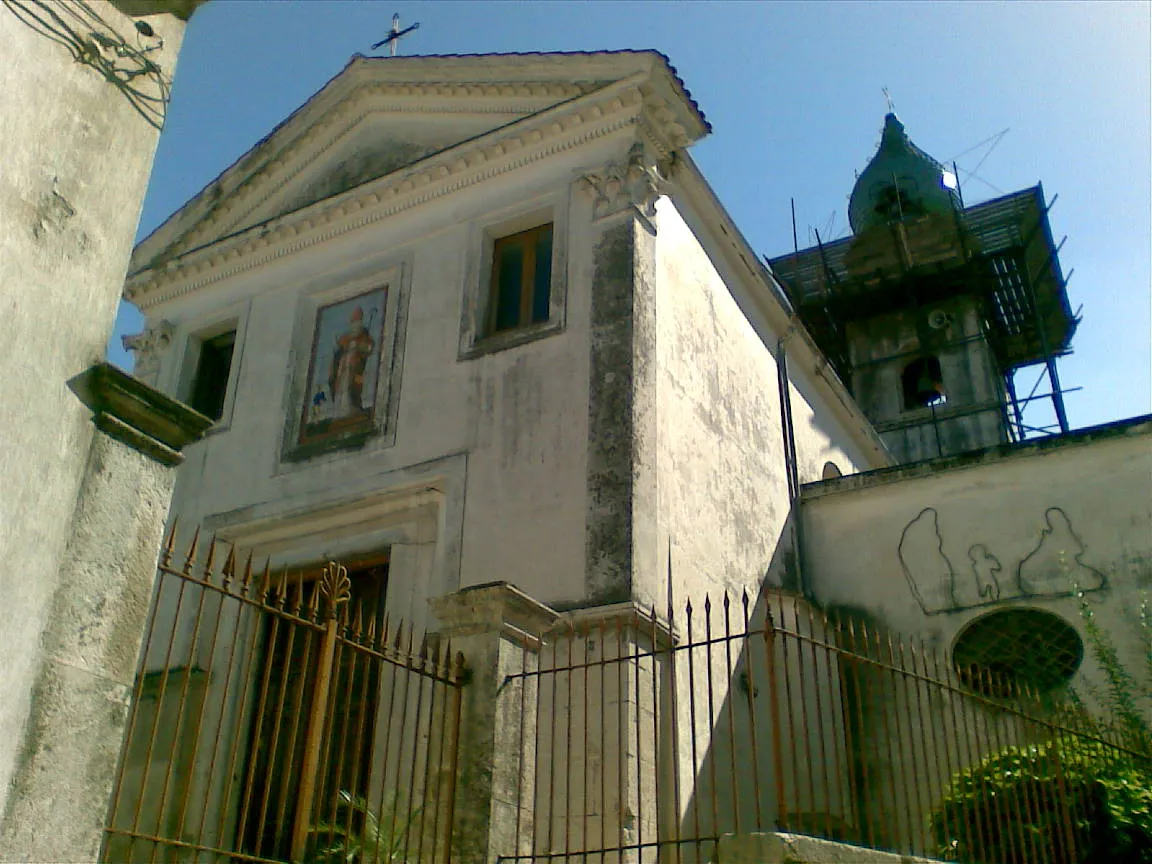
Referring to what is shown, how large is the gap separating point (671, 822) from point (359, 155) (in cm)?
942

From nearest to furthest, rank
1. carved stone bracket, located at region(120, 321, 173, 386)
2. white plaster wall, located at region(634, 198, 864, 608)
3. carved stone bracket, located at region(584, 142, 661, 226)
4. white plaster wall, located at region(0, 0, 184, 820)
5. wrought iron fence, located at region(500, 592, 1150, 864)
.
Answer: white plaster wall, located at region(0, 0, 184, 820), wrought iron fence, located at region(500, 592, 1150, 864), white plaster wall, located at region(634, 198, 864, 608), carved stone bracket, located at region(584, 142, 661, 226), carved stone bracket, located at region(120, 321, 173, 386)

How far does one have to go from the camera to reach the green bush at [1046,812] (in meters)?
7.90

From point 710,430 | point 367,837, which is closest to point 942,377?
point 710,430

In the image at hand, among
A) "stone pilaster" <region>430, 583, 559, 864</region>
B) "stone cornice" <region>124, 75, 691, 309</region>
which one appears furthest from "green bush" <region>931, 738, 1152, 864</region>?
"stone cornice" <region>124, 75, 691, 309</region>

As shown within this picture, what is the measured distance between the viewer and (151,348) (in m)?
15.8

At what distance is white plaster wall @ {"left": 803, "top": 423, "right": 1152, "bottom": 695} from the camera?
13.0 meters

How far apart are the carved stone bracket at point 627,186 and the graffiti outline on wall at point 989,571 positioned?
16.7 feet

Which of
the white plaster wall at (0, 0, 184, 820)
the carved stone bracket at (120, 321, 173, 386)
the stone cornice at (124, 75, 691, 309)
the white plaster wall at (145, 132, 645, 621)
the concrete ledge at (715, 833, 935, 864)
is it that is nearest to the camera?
the white plaster wall at (0, 0, 184, 820)

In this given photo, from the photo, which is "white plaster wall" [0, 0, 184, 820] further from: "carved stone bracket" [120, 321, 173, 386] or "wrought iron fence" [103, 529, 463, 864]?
"carved stone bracket" [120, 321, 173, 386]

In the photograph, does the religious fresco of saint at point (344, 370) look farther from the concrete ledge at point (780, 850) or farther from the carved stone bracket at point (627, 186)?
the concrete ledge at point (780, 850)

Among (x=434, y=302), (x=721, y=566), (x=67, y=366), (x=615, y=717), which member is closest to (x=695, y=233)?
(x=434, y=302)

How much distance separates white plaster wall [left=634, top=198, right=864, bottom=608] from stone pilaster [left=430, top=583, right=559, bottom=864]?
266cm

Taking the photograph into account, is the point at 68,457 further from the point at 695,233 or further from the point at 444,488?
the point at 695,233

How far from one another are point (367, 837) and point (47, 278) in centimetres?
432
